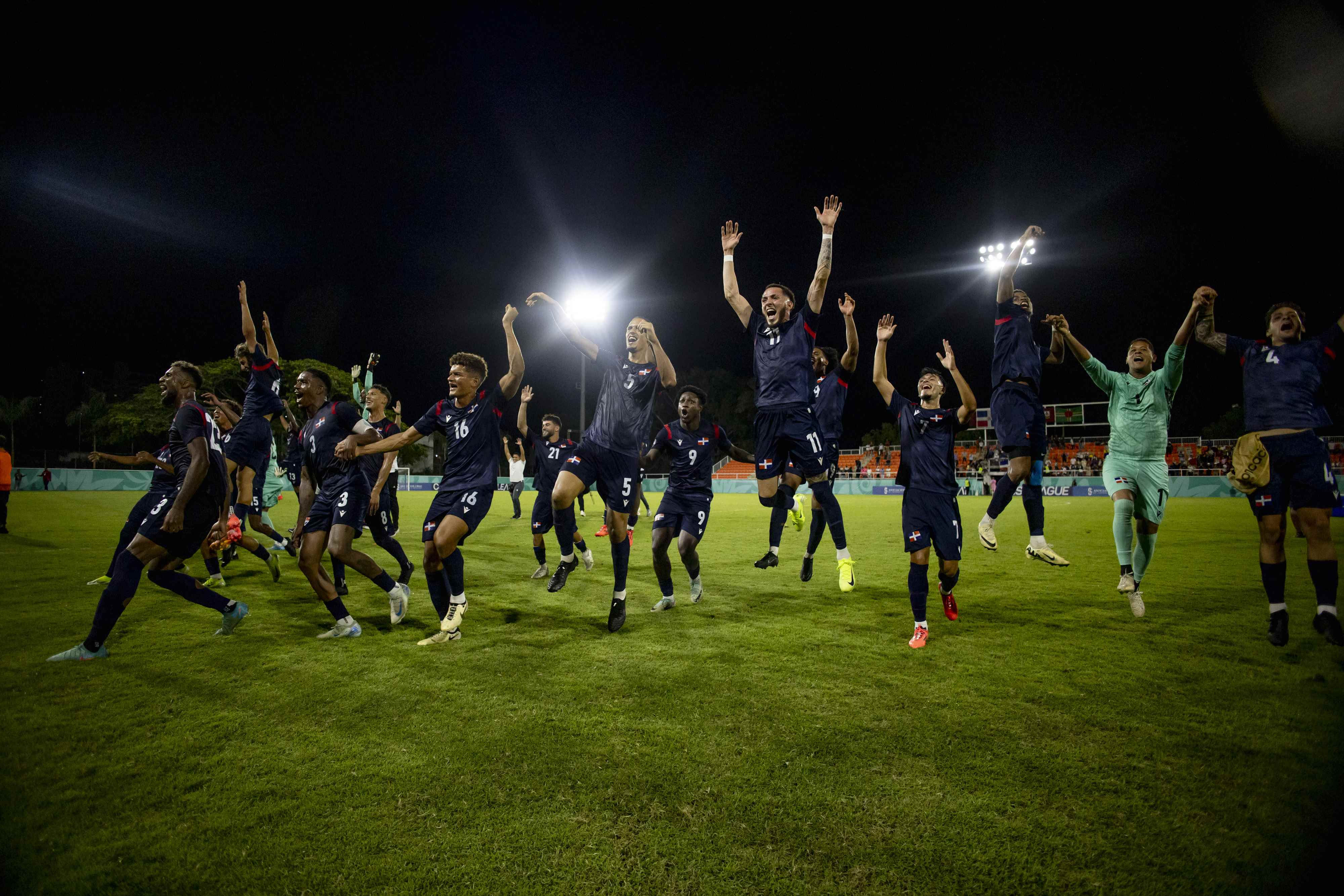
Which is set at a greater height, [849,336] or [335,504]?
[849,336]

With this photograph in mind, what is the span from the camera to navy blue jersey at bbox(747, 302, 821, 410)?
6297mm

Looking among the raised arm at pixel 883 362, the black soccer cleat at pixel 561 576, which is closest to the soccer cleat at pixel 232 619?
the black soccer cleat at pixel 561 576

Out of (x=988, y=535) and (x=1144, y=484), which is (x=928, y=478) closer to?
(x=1144, y=484)

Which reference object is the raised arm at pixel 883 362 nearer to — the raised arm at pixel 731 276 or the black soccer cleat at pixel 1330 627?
the raised arm at pixel 731 276

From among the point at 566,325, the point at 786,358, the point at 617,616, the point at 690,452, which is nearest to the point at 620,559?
the point at 617,616

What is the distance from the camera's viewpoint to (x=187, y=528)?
500 cm

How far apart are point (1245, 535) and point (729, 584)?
12122 millimetres

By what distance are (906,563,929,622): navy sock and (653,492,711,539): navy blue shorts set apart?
2420 millimetres

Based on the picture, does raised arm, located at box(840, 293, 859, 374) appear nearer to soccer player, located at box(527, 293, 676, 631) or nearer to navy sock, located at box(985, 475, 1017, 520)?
soccer player, located at box(527, 293, 676, 631)

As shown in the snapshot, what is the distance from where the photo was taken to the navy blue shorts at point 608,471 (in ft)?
19.8

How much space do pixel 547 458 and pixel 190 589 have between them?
18.6 feet

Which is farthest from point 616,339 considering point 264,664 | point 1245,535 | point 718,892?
point 718,892

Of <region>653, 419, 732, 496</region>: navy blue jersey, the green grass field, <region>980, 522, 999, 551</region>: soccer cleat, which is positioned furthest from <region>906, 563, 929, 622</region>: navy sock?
<region>980, 522, 999, 551</region>: soccer cleat

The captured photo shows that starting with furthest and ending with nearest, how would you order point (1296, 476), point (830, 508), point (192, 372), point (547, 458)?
point (547, 458)
point (830, 508)
point (192, 372)
point (1296, 476)
